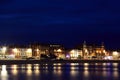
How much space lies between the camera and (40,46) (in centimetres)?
18400

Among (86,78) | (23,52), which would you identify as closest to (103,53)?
Result: (23,52)

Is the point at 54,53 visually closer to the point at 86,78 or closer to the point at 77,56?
the point at 77,56

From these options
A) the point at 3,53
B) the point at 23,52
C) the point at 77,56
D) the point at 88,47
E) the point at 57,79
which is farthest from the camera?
the point at 88,47

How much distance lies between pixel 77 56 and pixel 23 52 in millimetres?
22430

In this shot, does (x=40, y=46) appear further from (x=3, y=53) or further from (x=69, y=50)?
(x=3, y=53)

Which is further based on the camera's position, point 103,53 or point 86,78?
point 103,53

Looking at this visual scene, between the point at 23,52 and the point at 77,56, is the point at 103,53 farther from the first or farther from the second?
the point at 23,52

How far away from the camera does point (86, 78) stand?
5641cm

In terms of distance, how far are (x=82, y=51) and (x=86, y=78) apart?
431 feet

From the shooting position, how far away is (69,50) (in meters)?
193

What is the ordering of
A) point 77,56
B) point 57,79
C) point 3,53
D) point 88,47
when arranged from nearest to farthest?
1. point 57,79
2. point 3,53
3. point 77,56
4. point 88,47

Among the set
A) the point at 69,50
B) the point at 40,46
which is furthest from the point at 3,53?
the point at 69,50

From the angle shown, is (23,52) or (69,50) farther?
(69,50)

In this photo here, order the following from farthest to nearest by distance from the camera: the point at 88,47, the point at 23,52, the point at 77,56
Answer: the point at 88,47 → the point at 77,56 → the point at 23,52
